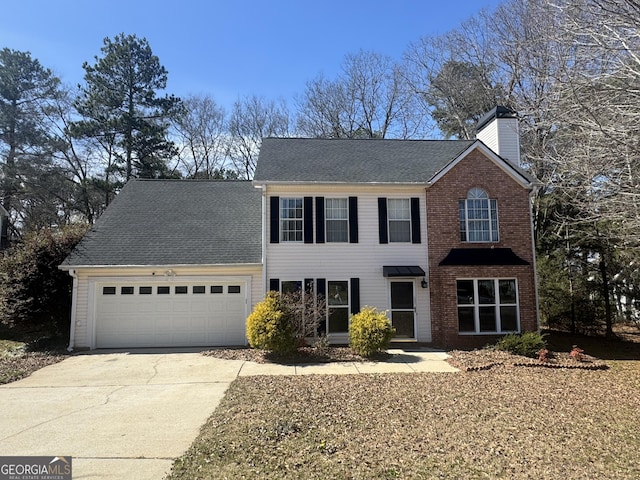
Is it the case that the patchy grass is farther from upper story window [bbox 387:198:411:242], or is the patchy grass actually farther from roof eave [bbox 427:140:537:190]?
roof eave [bbox 427:140:537:190]

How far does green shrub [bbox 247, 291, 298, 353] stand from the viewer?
1070 centimetres

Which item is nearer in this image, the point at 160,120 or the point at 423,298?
the point at 423,298

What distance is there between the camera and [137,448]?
5199 millimetres

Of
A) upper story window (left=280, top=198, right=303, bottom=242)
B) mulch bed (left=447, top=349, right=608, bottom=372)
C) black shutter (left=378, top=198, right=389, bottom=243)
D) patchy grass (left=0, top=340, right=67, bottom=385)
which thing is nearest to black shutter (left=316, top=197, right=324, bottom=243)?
upper story window (left=280, top=198, right=303, bottom=242)

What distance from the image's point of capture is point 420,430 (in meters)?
5.74

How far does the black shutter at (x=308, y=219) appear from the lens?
13.1 metres

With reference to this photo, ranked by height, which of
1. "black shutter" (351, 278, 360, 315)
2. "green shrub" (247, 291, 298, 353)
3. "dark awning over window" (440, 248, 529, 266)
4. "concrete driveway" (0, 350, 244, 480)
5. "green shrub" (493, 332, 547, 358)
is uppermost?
"dark awning over window" (440, 248, 529, 266)

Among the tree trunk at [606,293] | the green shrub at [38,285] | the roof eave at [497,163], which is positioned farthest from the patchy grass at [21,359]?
the tree trunk at [606,293]

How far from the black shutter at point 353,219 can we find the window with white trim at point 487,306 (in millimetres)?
3570

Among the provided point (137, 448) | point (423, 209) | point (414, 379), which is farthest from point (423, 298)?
point (137, 448)

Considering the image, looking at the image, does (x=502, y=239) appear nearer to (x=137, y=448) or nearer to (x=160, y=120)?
(x=137, y=448)

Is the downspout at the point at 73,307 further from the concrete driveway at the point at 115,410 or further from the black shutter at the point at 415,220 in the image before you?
the black shutter at the point at 415,220

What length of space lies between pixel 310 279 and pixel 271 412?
6524mm

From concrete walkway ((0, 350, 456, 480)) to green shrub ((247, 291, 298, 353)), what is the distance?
0.63 m
